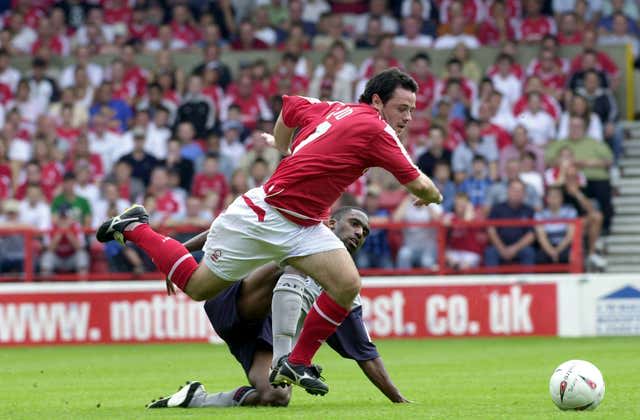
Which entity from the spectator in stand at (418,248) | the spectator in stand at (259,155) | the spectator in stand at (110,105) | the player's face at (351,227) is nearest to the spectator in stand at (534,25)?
the spectator in stand at (259,155)

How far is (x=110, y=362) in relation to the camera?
13852 millimetres

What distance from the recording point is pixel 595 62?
19234mm

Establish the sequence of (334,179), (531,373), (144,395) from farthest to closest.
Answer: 1. (531,373)
2. (144,395)
3. (334,179)

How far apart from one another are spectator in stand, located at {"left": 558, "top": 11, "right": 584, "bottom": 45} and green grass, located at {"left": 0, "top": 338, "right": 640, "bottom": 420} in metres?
6.06

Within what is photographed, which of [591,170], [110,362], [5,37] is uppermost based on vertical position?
[5,37]

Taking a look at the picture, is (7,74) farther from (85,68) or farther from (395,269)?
(395,269)

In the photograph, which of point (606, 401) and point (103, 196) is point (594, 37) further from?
point (606, 401)

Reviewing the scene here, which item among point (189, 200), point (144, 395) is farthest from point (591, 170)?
point (144, 395)

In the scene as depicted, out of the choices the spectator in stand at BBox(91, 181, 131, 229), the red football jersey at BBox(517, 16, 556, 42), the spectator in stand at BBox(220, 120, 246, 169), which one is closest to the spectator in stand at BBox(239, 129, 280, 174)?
the spectator in stand at BBox(220, 120, 246, 169)

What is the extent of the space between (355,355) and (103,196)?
33.7 feet

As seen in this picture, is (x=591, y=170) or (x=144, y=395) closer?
(x=144, y=395)

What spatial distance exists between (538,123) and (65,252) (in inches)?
276

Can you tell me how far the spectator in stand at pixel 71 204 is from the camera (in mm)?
17609

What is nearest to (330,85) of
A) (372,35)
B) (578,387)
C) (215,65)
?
(372,35)
